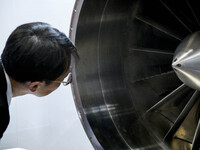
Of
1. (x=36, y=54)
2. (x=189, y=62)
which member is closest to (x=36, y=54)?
(x=36, y=54)

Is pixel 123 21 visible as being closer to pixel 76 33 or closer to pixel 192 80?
pixel 76 33

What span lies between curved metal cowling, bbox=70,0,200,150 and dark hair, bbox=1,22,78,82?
546 millimetres

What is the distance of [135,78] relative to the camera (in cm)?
178

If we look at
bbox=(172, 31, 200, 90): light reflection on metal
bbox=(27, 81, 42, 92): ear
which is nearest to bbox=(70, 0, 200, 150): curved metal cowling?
bbox=(172, 31, 200, 90): light reflection on metal

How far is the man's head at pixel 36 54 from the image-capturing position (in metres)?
0.95

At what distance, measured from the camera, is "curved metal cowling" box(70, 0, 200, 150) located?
1.62 meters

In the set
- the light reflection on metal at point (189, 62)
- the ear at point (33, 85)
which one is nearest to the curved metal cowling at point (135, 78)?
the light reflection on metal at point (189, 62)

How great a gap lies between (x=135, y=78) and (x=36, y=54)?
92 cm

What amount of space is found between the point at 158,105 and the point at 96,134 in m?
0.38

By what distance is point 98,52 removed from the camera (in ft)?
5.52

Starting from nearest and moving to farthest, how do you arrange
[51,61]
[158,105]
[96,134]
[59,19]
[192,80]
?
[51,61], [192,80], [96,134], [158,105], [59,19]

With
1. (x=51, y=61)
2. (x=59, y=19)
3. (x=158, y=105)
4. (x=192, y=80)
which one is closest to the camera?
(x=51, y=61)

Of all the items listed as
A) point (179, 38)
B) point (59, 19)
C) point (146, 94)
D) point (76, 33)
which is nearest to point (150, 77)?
point (146, 94)

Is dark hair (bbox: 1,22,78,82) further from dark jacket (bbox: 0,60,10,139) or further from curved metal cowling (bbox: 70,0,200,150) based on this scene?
curved metal cowling (bbox: 70,0,200,150)
